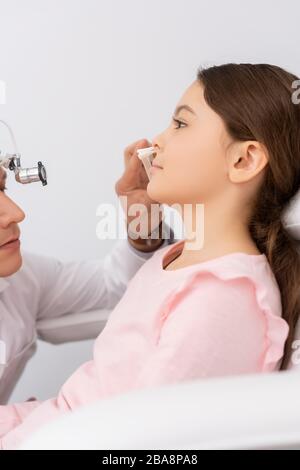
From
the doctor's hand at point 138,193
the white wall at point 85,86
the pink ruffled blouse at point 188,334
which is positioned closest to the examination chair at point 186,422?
the pink ruffled blouse at point 188,334

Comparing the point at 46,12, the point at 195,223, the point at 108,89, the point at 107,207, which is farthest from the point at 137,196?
the point at 46,12

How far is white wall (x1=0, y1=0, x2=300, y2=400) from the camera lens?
67.2 inches

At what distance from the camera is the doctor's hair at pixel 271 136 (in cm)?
103

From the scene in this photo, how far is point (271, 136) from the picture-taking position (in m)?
1.03

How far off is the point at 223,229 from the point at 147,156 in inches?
7.6

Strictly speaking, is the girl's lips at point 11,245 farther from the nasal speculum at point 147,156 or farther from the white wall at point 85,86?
the white wall at point 85,86

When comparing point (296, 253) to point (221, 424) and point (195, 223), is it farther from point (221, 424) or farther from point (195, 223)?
point (221, 424)

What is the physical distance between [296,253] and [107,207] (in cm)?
70

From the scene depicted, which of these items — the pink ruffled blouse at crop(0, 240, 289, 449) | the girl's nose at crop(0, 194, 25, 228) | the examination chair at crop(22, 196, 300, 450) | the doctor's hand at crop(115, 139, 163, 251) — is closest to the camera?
the examination chair at crop(22, 196, 300, 450)

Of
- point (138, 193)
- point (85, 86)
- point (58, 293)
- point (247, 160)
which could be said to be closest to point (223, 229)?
point (247, 160)

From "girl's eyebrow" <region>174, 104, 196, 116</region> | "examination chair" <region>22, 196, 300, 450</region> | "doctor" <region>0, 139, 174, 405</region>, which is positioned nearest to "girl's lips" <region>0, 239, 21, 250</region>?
"doctor" <region>0, 139, 174, 405</region>

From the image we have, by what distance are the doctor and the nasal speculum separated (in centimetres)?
5

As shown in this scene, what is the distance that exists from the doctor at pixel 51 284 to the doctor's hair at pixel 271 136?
21 cm

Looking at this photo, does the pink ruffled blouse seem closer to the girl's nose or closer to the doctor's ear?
the doctor's ear
